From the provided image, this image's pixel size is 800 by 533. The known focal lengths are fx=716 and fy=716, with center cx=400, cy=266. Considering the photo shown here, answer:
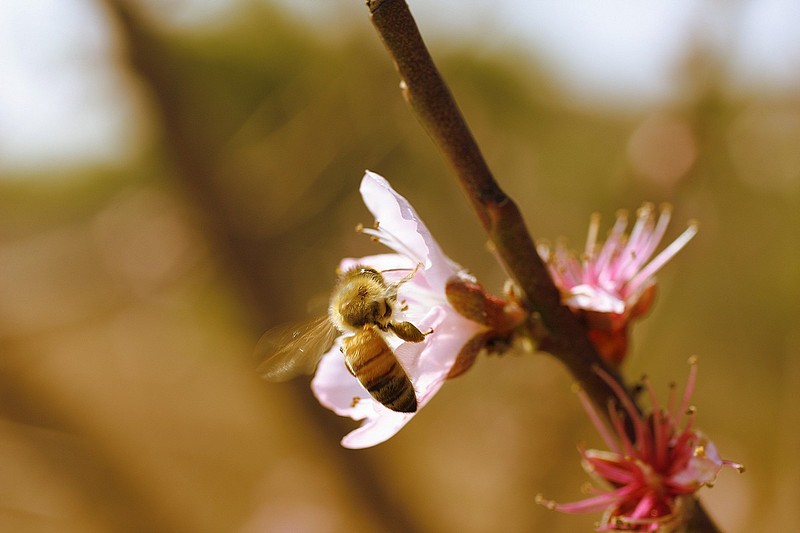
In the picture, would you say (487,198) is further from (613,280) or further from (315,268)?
(315,268)

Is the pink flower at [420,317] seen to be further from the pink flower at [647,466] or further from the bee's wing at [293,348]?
the pink flower at [647,466]

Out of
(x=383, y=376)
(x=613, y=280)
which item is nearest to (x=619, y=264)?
(x=613, y=280)

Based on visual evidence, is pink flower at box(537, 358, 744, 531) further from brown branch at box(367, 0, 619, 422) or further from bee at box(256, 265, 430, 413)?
bee at box(256, 265, 430, 413)

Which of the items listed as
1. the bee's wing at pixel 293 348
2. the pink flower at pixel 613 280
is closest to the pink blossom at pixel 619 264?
the pink flower at pixel 613 280

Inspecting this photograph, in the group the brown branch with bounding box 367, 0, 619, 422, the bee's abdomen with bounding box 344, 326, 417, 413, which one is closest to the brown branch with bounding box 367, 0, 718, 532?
the brown branch with bounding box 367, 0, 619, 422

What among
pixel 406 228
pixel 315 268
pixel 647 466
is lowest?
pixel 647 466
